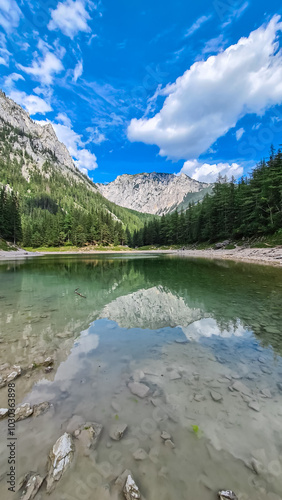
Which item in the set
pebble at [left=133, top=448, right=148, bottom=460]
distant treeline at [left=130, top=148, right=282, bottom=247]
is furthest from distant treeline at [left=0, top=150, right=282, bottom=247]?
pebble at [left=133, top=448, right=148, bottom=460]

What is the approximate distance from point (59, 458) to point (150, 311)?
766 cm

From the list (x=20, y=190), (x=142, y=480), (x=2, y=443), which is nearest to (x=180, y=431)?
(x=142, y=480)

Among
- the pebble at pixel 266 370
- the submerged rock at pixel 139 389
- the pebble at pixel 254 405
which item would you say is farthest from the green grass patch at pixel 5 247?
the pebble at pixel 254 405

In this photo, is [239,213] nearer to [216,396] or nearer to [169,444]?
[216,396]

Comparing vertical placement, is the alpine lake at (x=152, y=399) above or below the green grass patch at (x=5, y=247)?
below

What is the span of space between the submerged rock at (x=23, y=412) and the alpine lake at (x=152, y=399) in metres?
0.08

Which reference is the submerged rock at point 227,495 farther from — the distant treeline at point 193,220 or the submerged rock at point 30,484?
the distant treeline at point 193,220

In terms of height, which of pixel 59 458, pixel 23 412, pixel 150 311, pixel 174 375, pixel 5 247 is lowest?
pixel 150 311

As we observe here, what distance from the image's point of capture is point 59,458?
2953mm

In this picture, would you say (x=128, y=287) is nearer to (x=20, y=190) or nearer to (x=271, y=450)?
(x=271, y=450)

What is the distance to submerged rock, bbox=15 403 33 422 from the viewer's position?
3816 mm

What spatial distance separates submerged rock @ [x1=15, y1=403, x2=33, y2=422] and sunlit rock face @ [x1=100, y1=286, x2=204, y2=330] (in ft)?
15.5

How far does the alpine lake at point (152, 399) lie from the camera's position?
8.95ft

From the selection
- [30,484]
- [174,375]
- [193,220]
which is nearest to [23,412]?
[30,484]
